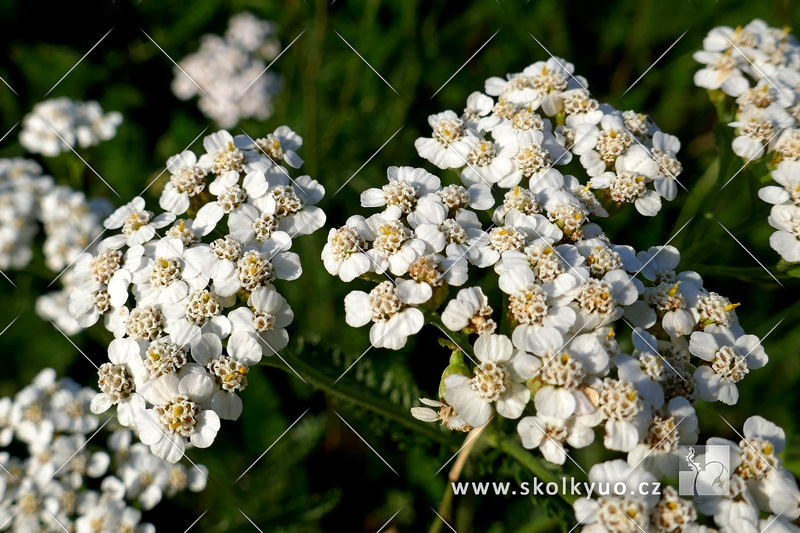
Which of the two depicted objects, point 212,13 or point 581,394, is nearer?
point 581,394

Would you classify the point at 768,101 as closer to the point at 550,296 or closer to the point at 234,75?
the point at 550,296

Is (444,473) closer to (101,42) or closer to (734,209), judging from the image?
(734,209)

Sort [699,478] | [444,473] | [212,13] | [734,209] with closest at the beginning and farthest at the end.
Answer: [699,478]
[444,473]
[734,209]
[212,13]

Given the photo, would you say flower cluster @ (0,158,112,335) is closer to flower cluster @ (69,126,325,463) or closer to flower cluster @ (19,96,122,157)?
flower cluster @ (19,96,122,157)

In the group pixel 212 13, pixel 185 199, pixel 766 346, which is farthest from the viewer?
pixel 212 13

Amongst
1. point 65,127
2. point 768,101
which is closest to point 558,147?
point 768,101

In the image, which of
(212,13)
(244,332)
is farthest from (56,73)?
(244,332)
